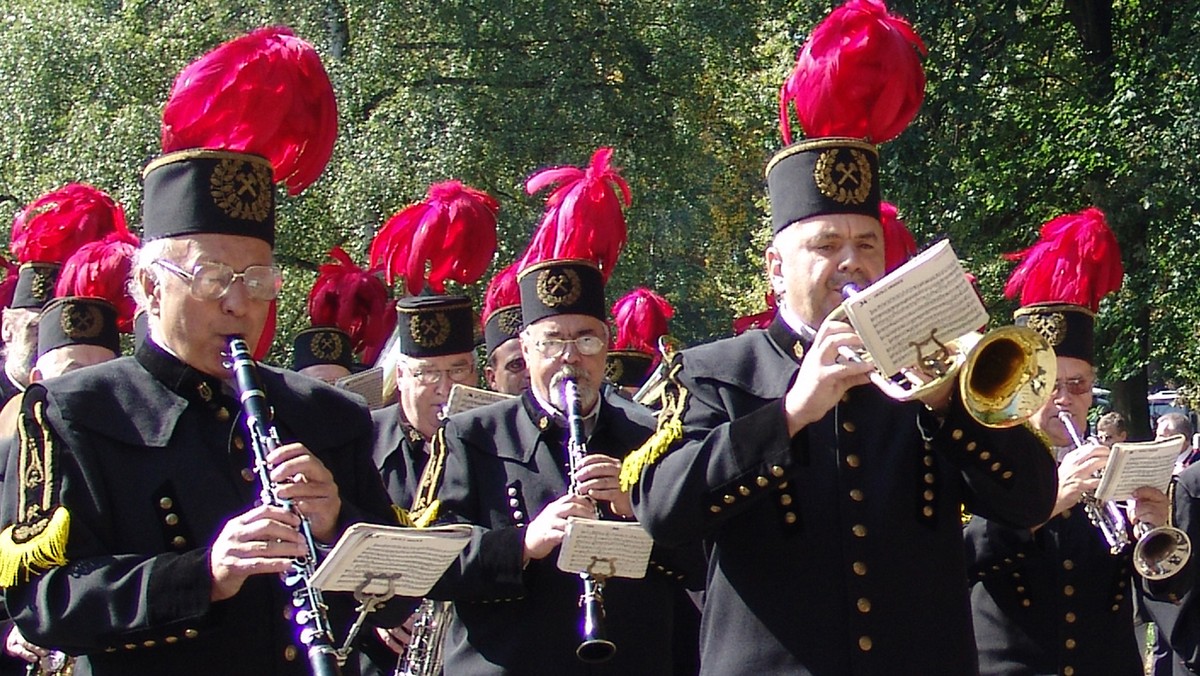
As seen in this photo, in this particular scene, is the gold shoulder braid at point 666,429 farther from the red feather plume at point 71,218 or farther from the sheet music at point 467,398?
the red feather plume at point 71,218

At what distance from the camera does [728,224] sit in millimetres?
29766

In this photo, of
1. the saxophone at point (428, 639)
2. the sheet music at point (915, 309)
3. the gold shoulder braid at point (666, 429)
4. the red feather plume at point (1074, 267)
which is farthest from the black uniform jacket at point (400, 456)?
the sheet music at point (915, 309)

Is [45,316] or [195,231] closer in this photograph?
[195,231]

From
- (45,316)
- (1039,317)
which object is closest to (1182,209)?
(1039,317)

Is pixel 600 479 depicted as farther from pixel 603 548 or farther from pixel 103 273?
pixel 103 273

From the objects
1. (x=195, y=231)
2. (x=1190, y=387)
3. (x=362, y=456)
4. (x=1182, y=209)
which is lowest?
(x=1190, y=387)

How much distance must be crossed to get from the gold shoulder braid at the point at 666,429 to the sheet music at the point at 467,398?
7.88 ft

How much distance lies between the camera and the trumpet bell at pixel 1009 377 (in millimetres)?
4176

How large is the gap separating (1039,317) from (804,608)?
2962mm

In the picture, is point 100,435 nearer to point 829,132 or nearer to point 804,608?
point 804,608

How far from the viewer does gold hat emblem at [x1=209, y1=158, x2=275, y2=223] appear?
4531 mm

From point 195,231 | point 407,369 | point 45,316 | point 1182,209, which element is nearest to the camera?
point 195,231

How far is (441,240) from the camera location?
8062 millimetres

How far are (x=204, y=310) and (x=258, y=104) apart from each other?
27.4 inches
